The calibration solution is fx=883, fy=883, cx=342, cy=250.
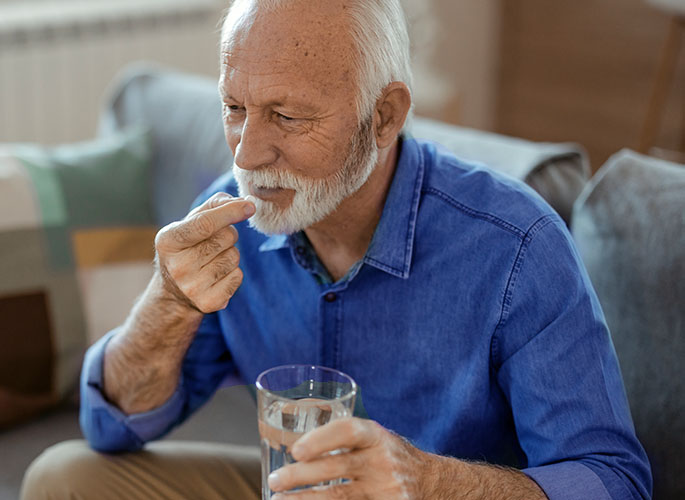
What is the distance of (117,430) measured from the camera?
1.39 meters

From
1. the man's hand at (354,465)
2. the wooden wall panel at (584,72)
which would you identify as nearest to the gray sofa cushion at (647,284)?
the man's hand at (354,465)

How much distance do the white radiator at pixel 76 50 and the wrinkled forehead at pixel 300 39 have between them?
210cm

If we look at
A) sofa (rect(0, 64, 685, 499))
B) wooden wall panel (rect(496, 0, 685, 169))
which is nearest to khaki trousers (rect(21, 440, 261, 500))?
sofa (rect(0, 64, 685, 499))

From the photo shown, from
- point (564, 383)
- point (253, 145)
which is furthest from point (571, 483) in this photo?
point (253, 145)

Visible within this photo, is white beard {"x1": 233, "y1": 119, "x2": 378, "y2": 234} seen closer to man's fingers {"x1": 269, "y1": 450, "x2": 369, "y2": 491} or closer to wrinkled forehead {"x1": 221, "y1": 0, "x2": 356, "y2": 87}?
wrinkled forehead {"x1": 221, "y1": 0, "x2": 356, "y2": 87}

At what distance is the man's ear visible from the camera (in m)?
1.24

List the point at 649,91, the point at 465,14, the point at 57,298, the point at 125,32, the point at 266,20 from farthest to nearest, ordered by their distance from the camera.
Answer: the point at 465,14 < the point at 649,91 < the point at 125,32 < the point at 57,298 < the point at 266,20

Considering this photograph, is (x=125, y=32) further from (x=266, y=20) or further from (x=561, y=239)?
(x=561, y=239)

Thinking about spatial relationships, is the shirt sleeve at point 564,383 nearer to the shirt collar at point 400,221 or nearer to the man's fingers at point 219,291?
the shirt collar at point 400,221

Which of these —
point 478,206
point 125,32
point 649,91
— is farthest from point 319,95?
point 649,91

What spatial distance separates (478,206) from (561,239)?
129mm

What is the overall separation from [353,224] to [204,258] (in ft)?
0.86

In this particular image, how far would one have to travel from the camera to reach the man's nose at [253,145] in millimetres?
1172

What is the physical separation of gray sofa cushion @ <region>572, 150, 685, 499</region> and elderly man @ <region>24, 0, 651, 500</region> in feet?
0.61
